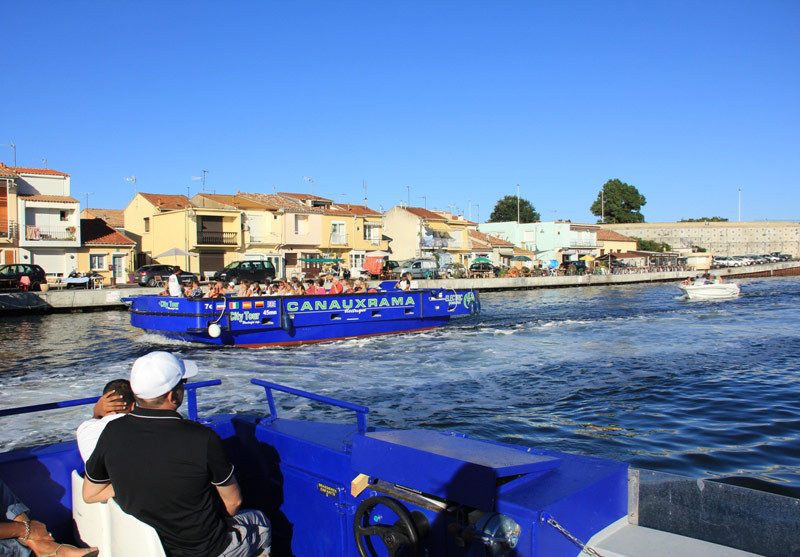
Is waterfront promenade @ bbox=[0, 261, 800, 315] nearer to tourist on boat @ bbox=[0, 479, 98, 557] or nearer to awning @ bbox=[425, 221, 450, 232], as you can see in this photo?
awning @ bbox=[425, 221, 450, 232]

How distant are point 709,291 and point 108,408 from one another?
1450 inches

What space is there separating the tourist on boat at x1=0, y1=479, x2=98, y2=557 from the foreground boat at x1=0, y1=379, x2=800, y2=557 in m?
0.21

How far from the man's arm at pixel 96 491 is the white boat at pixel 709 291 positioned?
36.8 m

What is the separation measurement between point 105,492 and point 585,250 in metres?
82.9

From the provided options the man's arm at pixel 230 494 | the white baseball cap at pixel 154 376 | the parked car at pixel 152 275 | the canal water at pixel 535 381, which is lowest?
the canal water at pixel 535 381

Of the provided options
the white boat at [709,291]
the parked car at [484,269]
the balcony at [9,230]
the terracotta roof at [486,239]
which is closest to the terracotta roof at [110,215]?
the balcony at [9,230]

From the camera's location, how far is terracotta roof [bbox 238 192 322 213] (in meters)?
53.2

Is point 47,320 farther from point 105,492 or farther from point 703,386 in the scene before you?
point 105,492

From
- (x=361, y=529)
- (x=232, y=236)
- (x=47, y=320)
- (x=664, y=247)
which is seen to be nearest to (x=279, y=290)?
(x=47, y=320)

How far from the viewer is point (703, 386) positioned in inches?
496

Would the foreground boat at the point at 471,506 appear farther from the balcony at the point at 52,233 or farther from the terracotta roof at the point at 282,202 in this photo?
the terracotta roof at the point at 282,202

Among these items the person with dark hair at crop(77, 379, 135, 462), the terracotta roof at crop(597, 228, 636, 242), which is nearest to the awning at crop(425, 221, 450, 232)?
the terracotta roof at crop(597, 228, 636, 242)

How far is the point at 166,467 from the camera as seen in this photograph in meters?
3.02

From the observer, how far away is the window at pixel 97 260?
140 ft
